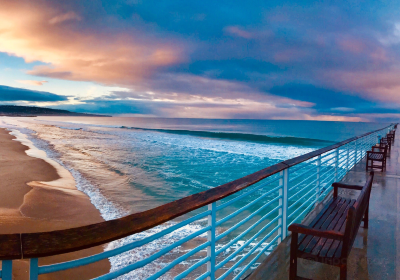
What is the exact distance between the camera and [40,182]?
9922 millimetres

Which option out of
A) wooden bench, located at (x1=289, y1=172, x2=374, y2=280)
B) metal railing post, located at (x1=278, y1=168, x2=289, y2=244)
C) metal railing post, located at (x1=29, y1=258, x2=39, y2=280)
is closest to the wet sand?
metal railing post, located at (x1=278, y1=168, x2=289, y2=244)

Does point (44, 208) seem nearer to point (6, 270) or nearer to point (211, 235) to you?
point (211, 235)

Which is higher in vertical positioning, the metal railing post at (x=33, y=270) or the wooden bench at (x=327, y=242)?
the metal railing post at (x=33, y=270)

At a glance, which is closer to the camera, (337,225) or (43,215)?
(337,225)

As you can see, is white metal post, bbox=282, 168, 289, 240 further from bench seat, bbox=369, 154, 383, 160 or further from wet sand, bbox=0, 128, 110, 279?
bench seat, bbox=369, 154, 383, 160

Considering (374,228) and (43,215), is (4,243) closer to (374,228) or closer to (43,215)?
(374,228)

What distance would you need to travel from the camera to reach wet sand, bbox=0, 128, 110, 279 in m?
4.50

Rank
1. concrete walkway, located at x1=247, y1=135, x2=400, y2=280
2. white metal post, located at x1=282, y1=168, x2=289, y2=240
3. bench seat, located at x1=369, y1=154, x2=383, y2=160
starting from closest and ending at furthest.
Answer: concrete walkway, located at x1=247, y1=135, x2=400, y2=280, white metal post, located at x1=282, y1=168, x2=289, y2=240, bench seat, located at x1=369, y1=154, x2=383, y2=160

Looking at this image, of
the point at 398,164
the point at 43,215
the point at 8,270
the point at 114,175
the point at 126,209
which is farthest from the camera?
the point at 114,175

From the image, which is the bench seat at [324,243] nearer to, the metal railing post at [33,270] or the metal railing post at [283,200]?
the metal railing post at [283,200]

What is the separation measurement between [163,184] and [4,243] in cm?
999

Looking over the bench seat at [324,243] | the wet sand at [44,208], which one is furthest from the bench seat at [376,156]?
the wet sand at [44,208]

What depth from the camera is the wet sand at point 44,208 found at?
14.8 feet

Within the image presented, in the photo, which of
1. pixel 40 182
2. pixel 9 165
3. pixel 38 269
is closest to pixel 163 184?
pixel 40 182
